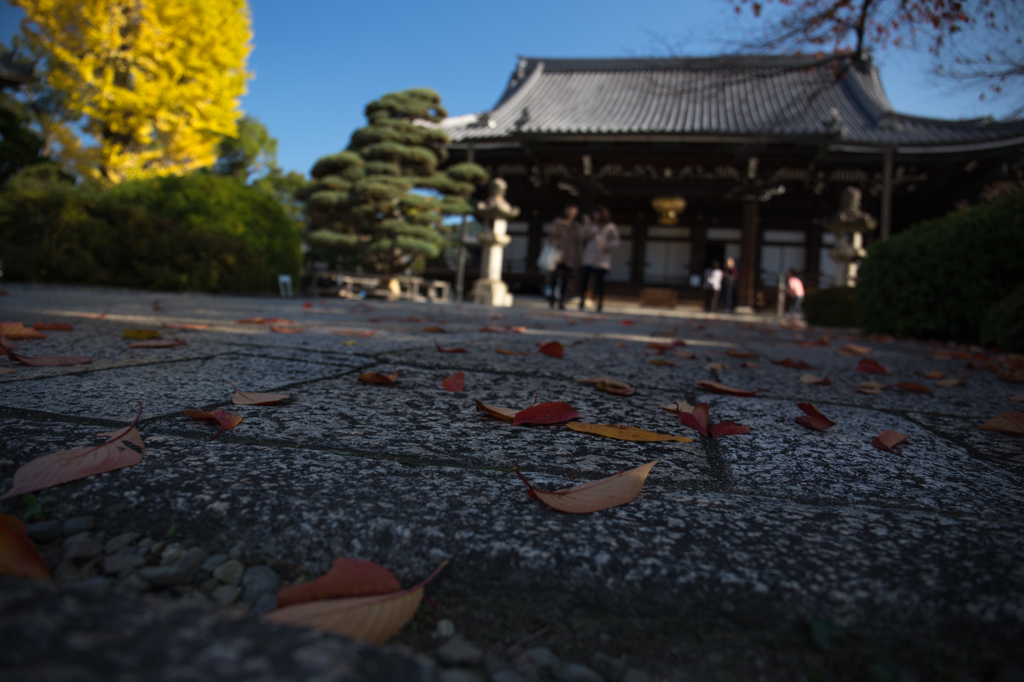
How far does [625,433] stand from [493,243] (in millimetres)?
9875

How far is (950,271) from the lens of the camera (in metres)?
4.34

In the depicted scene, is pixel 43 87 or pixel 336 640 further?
pixel 43 87

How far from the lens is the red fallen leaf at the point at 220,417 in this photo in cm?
85

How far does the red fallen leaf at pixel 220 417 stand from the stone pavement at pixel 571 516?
0.6 inches

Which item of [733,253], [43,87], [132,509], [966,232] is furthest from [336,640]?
[43,87]

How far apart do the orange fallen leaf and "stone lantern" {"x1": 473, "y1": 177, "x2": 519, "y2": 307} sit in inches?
365

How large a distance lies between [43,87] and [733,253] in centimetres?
2048

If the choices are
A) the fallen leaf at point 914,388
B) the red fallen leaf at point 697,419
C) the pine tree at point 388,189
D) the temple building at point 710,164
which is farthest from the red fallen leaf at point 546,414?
the pine tree at point 388,189

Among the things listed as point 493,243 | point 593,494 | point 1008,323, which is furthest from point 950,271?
point 493,243

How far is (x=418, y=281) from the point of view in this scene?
12188 mm

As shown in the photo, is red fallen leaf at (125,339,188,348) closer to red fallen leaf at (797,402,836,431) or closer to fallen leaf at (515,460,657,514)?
fallen leaf at (515,460,657,514)

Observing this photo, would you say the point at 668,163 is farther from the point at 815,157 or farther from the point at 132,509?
the point at 132,509

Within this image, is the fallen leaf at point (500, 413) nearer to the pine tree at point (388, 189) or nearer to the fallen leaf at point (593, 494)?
the fallen leaf at point (593, 494)

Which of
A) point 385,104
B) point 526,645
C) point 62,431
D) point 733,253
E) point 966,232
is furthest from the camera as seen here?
point 733,253
